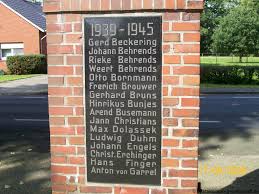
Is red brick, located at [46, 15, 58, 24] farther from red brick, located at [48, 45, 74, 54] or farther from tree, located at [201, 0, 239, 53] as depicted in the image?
tree, located at [201, 0, 239, 53]

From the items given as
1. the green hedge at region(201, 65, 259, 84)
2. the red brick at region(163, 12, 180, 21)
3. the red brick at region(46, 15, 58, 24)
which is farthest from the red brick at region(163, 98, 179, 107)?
the green hedge at region(201, 65, 259, 84)

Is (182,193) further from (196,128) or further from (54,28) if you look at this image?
(54,28)

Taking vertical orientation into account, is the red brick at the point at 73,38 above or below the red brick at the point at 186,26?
below

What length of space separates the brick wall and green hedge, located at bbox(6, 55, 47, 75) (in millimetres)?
2349

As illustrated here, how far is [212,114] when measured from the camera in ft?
42.1

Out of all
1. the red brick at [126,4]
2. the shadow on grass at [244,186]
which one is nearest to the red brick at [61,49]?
the red brick at [126,4]

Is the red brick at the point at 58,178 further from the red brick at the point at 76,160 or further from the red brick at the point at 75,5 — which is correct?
the red brick at the point at 75,5

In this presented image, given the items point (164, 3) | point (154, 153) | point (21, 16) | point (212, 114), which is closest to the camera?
point (164, 3)

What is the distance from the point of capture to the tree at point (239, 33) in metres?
51.7

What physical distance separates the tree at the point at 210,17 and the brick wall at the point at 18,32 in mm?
42922

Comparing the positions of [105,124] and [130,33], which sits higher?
[130,33]

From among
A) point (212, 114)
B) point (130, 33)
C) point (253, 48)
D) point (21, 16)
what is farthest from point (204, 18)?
point (130, 33)

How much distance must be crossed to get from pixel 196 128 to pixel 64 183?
1.29 meters

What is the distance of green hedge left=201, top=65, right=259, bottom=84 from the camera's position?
2280 cm
